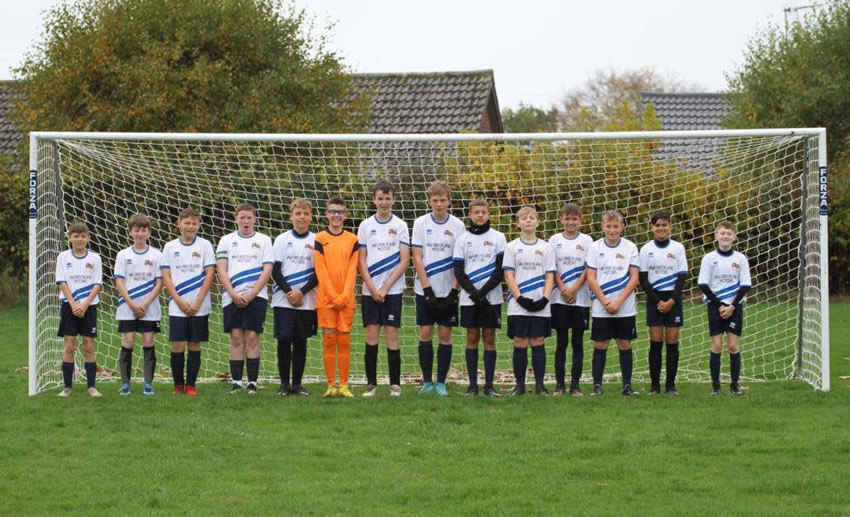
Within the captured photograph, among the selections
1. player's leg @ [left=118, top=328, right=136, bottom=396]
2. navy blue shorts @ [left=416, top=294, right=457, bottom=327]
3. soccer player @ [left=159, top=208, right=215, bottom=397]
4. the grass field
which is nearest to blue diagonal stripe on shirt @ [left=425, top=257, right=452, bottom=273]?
navy blue shorts @ [left=416, top=294, right=457, bottom=327]

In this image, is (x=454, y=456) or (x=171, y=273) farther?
(x=171, y=273)

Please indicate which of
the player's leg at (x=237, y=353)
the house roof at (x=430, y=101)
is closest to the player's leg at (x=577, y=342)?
the player's leg at (x=237, y=353)

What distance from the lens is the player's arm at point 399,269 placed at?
9.27 metres

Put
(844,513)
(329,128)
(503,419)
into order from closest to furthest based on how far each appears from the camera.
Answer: (844,513) < (503,419) < (329,128)

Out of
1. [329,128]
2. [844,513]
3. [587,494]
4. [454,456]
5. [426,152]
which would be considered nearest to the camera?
[844,513]

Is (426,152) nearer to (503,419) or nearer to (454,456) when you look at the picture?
(503,419)

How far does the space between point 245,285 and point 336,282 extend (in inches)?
33.0

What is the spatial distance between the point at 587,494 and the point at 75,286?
5.23m

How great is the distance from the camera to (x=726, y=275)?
9.32m

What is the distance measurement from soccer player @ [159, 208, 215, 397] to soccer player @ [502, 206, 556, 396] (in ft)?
8.26

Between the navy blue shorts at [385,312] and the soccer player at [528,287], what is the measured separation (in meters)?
0.91

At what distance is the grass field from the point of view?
585 centimetres

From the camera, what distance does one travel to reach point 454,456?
6.95 m

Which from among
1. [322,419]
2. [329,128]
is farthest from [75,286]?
[329,128]
